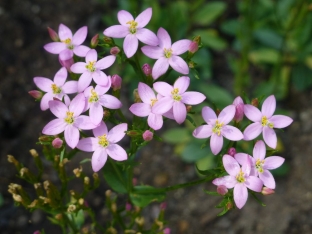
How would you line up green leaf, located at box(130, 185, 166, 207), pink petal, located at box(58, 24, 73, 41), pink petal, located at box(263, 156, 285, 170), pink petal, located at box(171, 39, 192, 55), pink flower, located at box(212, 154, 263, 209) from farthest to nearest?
1. green leaf, located at box(130, 185, 166, 207)
2. pink petal, located at box(58, 24, 73, 41)
3. pink petal, located at box(171, 39, 192, 55)
4. pink petal, located at box(263, 156, 285, 170)
5. pink flower, located at box(212, 154, 263, 209)

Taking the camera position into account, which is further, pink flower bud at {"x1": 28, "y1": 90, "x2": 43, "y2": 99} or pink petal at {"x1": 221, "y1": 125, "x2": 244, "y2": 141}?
pink flower bud at {"x1": 28, "y1": 90, "x2": 43, "y2": 99}

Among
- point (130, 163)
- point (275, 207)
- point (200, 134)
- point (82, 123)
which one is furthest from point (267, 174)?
point (275, 207)

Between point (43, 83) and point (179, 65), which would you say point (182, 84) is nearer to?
point (179, 65)

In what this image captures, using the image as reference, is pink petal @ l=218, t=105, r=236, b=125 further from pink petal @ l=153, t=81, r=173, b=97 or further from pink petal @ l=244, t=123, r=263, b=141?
pink petal @ l=153, t=81, r=173, b=97

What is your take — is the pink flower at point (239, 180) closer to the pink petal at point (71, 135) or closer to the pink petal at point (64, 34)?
the pink petal at point (71, 135)

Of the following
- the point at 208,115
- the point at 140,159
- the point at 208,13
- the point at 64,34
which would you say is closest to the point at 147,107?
the point at 208,115

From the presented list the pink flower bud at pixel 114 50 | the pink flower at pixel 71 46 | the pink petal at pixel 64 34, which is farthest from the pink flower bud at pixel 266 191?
the pink petal at pixel 64 34

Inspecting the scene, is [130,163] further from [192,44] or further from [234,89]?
[234,89]

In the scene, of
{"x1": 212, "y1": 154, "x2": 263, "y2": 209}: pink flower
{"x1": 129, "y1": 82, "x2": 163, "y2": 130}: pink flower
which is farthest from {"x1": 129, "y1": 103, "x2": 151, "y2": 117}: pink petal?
{"x1": 212, "y1": 154, "x2": 263, "y2": 209}: pink flower
